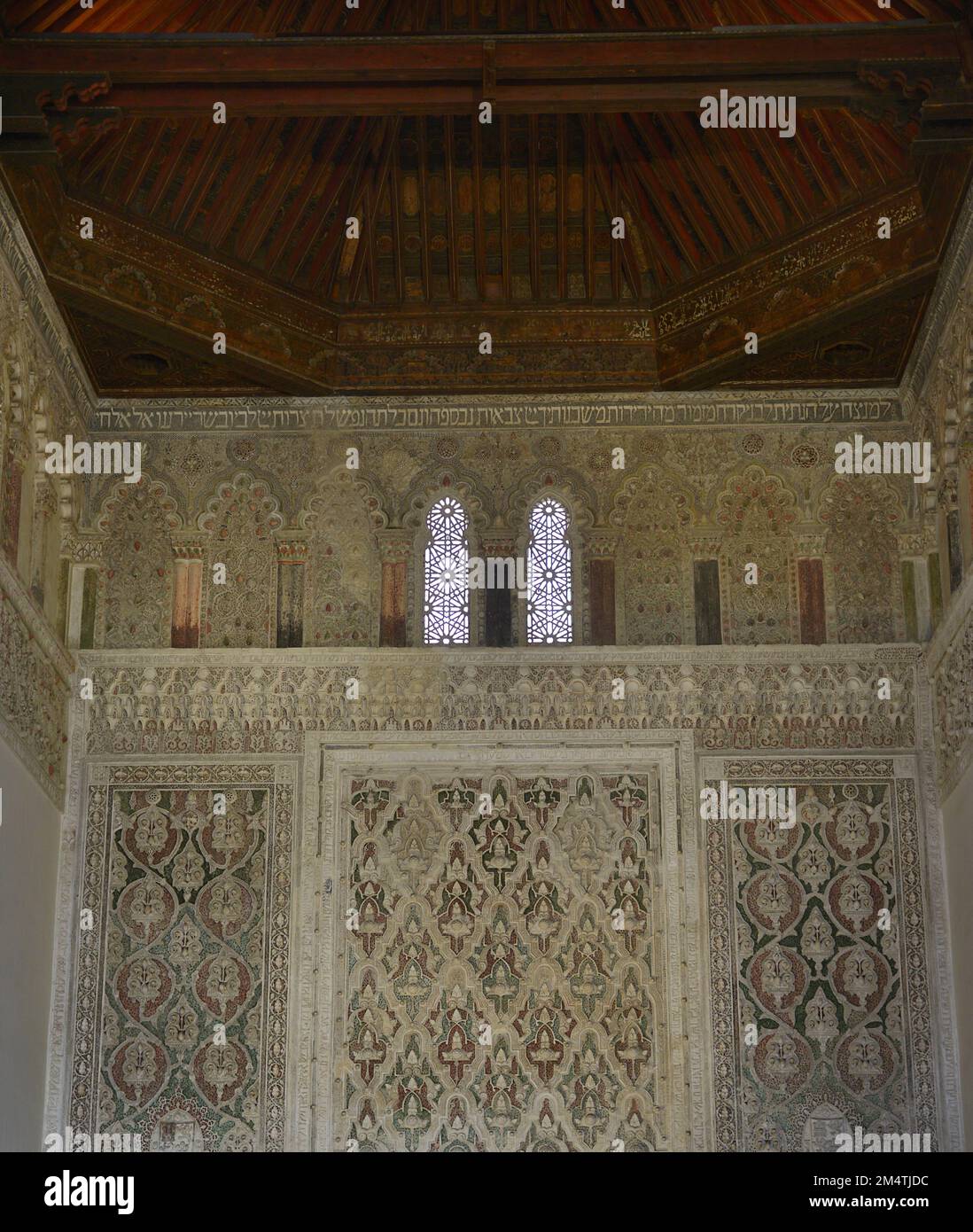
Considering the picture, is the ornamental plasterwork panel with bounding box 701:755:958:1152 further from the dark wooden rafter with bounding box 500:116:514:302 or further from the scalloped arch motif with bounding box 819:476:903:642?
the dark wooden rafter with bounding box 500:116:514:302

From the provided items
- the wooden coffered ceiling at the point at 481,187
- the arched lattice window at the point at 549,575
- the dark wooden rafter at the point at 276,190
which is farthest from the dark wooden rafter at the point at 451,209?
the arched lattice window at the point at 549,575

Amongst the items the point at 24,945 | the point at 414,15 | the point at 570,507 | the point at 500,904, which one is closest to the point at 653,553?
the point at 570,507

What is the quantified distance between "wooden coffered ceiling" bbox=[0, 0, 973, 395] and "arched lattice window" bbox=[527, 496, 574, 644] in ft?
2.55


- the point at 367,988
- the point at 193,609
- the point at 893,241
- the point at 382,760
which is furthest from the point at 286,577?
the point at 893,241

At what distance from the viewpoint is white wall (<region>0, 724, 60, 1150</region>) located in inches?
356

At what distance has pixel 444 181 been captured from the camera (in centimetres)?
1062

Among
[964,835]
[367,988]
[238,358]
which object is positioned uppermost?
[238,358]

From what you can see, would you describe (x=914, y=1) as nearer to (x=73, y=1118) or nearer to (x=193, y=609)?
(x=193, y=609)

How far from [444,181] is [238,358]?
5.03ft

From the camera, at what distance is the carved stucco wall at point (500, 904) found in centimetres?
984

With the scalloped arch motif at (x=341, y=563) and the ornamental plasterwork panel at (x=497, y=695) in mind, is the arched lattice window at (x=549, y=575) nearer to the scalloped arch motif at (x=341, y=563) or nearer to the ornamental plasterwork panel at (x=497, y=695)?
the ornamental plasterwork panel at (x=497, y=695)

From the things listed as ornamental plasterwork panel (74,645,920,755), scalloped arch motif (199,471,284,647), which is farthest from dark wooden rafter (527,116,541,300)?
ornamental plasterwork panel (74,645,920,755)

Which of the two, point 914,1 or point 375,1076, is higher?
point 914,1

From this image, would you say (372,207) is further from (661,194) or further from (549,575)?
(549,575)
